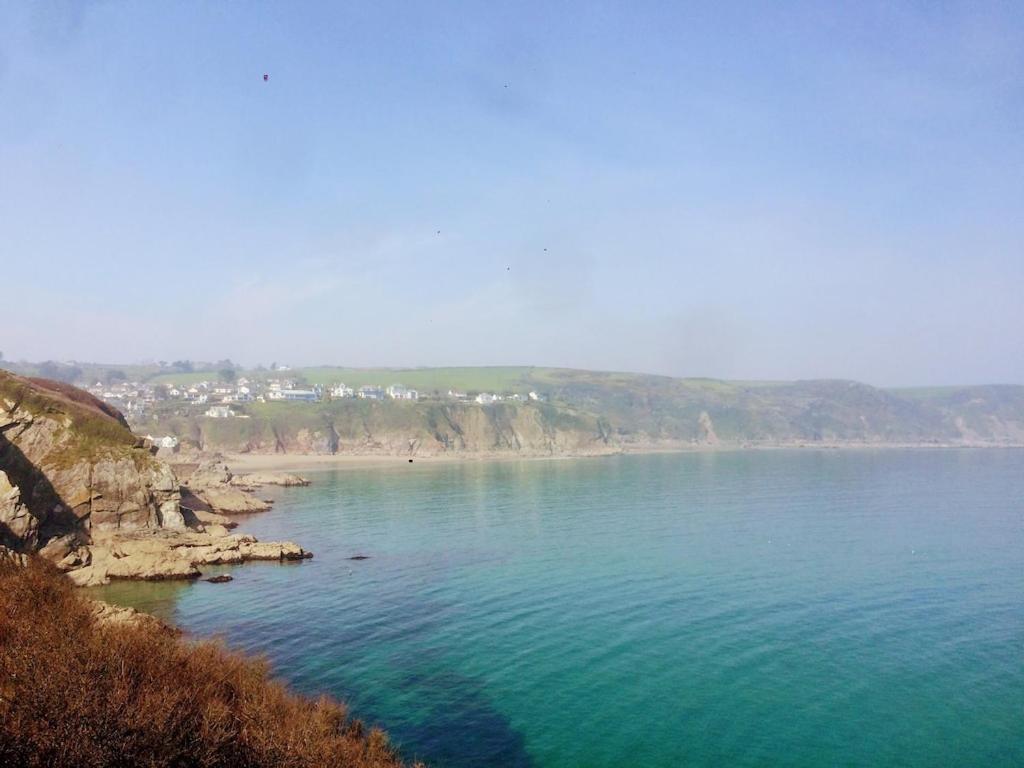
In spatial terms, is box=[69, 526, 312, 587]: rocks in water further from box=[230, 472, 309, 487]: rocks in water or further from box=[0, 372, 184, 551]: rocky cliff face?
box=[230, 472, 309, 487]: rocks in water

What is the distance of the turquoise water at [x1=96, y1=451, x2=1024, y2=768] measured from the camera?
28.9 m

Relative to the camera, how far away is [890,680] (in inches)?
1362

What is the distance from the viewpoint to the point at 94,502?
64875 millimetres

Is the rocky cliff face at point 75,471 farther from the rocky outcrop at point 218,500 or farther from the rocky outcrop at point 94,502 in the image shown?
the rocky outcrop at point 218,500

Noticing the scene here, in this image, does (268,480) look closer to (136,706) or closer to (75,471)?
(75,471)

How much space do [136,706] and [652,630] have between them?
31.3 m

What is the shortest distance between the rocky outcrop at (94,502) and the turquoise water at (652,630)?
13.8 feet

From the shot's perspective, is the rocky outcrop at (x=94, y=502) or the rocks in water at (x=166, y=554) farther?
the rocky outcrop at (x=94, y=502)

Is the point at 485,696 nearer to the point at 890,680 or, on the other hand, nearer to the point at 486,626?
the point at 486,626

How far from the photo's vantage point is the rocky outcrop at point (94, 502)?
5622 centimetres

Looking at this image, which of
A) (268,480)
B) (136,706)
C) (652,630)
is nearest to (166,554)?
(652,630)

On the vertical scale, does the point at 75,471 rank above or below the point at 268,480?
above

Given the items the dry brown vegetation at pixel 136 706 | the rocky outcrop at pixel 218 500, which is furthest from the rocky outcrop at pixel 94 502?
the dry brown vegetation at pixel 136 706

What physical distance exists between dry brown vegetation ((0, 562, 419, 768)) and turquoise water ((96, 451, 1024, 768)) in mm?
5726
